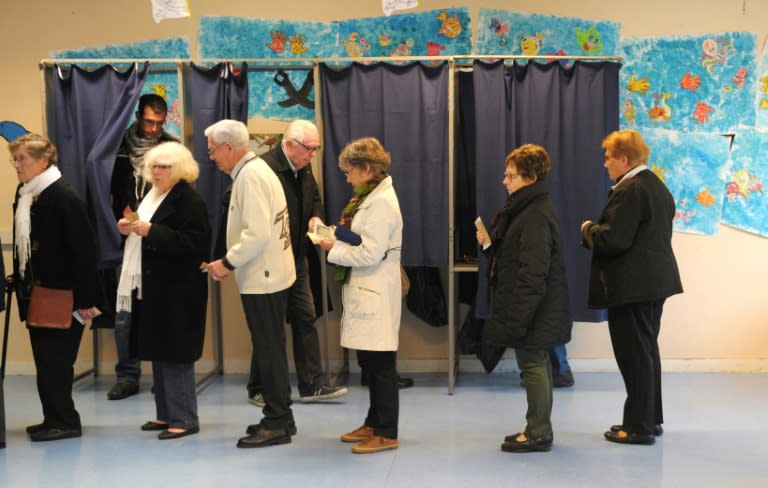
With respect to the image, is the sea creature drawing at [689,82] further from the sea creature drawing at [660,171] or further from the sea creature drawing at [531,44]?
the sea creature drawing at [531,44]

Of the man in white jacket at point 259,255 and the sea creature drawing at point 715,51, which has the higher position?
the sea creature drawing at point 715,51

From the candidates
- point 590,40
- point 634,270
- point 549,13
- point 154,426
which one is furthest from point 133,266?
point 590,40

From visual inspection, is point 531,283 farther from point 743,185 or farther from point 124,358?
point 124,358

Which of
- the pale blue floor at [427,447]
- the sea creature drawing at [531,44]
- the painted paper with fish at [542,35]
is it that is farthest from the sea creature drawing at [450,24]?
the pale blue floor at [427,447]

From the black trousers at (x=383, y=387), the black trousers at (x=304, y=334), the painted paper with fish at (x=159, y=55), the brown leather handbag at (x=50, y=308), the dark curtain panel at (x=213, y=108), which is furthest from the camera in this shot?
the painted paper with fish at (x=159, y=55)

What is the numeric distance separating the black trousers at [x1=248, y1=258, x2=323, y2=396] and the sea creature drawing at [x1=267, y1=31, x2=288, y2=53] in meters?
1.45

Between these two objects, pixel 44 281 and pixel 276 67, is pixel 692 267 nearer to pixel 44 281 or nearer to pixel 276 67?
pixel 276 67

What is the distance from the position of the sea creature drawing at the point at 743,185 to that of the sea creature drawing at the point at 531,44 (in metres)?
1.39

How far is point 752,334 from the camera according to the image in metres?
5.26

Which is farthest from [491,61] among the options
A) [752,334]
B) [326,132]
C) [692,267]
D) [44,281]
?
[44,281]

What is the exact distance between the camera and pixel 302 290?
15.1 feet

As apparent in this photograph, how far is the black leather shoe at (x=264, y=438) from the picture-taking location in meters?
3.82

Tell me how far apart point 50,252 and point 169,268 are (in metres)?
0.56

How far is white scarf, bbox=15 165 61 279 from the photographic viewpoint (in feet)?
12.8
